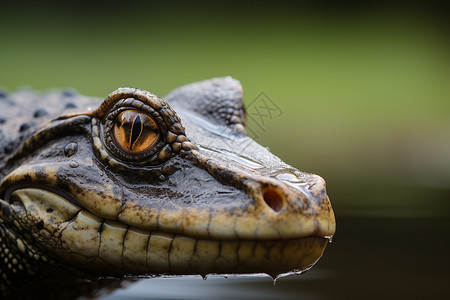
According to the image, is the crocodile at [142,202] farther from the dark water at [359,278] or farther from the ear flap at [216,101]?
the dark water at [359,278]

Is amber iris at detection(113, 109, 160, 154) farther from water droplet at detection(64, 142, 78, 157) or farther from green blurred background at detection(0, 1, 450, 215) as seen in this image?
green blurred background at detection(0, 1, 450, 215)

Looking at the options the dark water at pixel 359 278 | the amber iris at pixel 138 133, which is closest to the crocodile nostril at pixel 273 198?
the amber iris at pixel 138 133

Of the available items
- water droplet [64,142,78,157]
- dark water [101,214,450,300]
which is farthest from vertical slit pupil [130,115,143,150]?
dark water [101,214,450,300]

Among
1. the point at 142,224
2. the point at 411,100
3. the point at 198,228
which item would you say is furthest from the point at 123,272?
the point at 411,100

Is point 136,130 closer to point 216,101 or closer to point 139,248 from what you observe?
point 139,248

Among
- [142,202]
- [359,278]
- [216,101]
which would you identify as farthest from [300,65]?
[142,202]

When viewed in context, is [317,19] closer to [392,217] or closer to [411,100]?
[411,100]

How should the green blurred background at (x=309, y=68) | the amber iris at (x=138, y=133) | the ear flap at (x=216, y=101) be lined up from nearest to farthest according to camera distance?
the amber iris at (x=138, y=133) → the ear flap at (x=216, y=101) → the green blurred background at (x=309, y=68)
